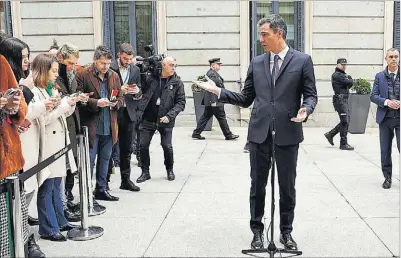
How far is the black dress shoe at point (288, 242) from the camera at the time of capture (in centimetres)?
488

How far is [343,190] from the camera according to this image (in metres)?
7.35

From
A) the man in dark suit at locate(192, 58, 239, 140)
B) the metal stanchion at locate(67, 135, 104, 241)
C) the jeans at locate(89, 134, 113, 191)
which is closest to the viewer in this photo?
the metal stanchion at locate(67, 135, 104, 241)

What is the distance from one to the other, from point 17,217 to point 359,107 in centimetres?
1107

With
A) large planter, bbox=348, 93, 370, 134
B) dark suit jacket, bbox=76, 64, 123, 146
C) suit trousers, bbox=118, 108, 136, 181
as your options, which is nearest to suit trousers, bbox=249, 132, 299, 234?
dark suit jacket, bbox=76, 64, 123, 146

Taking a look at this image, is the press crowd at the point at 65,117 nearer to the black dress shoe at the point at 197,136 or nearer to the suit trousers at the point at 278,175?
the suit trousers at the point at 278,175

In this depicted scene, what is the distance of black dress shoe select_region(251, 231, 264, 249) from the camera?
16.0 ft

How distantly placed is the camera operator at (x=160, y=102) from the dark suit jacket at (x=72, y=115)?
1.68 m

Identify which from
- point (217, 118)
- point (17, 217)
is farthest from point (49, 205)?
point (217, 118)

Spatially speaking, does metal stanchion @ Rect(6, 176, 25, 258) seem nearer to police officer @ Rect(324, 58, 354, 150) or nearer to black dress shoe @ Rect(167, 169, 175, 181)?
black dress shoe @ Rect(167, 169, 175, 181)

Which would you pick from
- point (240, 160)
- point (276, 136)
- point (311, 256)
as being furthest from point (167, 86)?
point (311, 256)

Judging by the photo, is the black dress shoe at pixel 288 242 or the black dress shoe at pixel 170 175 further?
the black dress shoe at pixel 170 175

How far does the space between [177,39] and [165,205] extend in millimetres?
8498

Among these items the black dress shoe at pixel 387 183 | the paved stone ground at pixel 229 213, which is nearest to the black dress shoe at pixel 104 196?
the paved stone ground at pixel 229 213

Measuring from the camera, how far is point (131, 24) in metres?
14.8
